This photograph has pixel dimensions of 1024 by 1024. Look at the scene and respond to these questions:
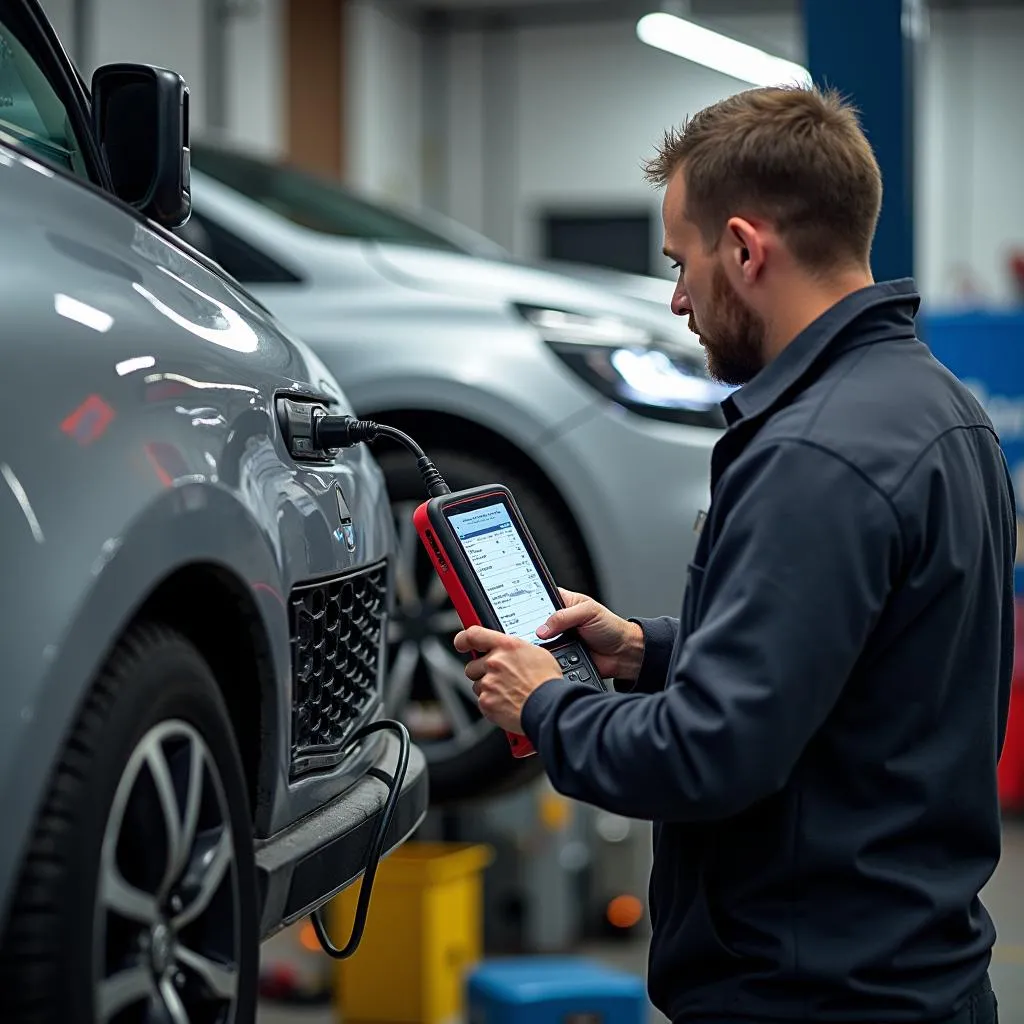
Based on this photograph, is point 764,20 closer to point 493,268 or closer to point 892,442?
point 493,268

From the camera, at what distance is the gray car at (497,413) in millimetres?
3734

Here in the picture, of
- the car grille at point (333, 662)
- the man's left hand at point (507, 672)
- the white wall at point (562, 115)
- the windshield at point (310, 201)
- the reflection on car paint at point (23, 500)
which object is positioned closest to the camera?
the reflection on car paint at point (23, 500)

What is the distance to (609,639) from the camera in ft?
5.92

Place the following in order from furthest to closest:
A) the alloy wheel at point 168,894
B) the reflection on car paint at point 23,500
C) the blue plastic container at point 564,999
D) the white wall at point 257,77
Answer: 1. the white wall at point 257,77
2. the blue plastic container at point 564,999
3. the alloy wheel at point 168,894
4. the reflection on car paint at point 23,500

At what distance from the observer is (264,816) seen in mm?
1865

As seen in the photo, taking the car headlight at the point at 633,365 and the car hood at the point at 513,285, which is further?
the car hood at the point at 513,285

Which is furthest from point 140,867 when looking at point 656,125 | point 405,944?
point 656,125

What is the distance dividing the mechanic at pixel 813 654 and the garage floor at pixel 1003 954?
8.66 feet

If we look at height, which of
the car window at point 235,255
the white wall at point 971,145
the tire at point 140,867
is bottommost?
the tire at point 140,867

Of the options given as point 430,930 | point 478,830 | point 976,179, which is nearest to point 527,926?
point 478,830

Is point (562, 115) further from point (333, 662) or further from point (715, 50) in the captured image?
point (333, 662)

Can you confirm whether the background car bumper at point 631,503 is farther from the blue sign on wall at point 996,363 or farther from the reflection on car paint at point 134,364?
the blue sign on wall at point 996,363

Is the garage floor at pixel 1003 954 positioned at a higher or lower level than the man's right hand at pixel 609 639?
lower

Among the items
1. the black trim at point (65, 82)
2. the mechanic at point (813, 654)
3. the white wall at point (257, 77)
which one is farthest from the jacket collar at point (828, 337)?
the white wall at point (257, 77)
